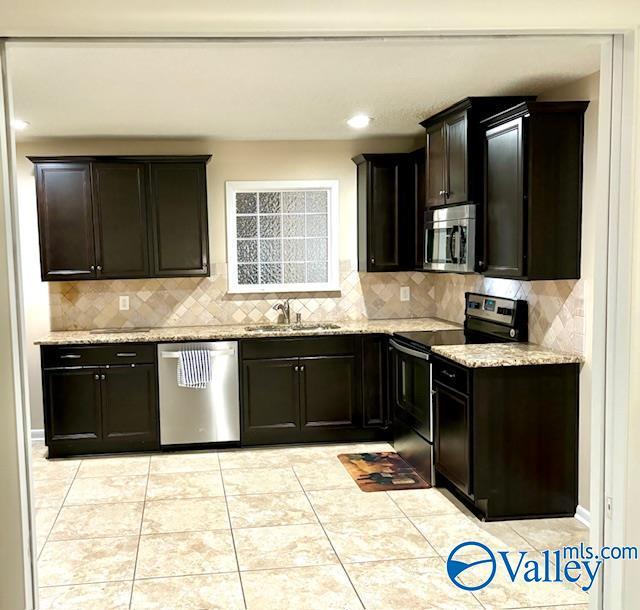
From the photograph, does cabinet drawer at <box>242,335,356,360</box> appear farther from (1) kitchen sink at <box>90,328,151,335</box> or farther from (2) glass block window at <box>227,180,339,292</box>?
(1) kitchen sink at <box>90,328,151,335</box>

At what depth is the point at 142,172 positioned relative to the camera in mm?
5469

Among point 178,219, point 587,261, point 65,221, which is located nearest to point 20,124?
point 65,221

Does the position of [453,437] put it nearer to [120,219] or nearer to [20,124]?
[120,219]

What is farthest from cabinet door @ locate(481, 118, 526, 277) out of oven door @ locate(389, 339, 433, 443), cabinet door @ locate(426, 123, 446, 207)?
oven door @ locate(389, 339, 433, 443)

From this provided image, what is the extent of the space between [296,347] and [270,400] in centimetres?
45

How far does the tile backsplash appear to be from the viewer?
579cm

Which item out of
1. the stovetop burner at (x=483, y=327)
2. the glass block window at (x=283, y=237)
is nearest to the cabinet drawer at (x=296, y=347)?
the stovetop burner at (x=483, y=327)

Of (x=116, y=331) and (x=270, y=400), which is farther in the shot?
(x=116, y=331)

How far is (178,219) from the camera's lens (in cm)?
555

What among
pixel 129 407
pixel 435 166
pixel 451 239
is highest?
pixel 435 166

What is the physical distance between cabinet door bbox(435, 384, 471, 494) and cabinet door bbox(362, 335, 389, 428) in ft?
3.83

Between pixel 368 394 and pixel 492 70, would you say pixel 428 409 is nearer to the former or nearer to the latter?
pixel 368 394

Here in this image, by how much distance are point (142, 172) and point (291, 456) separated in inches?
95.3

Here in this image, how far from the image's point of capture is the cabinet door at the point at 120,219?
5.44 metres
